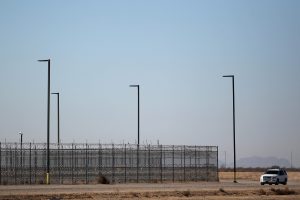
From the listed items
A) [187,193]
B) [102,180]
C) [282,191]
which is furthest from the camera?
[102,180]

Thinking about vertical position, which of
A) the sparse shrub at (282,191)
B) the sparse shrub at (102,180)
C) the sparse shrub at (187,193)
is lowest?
the sparse shrub at (102,180)

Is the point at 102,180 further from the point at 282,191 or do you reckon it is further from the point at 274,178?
the point at 282,191

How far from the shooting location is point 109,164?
64.8 m

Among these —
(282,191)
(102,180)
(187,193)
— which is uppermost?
(187,193)

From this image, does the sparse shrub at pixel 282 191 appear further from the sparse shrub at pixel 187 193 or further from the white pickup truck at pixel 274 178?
the white pickup truck at pixel 274 178

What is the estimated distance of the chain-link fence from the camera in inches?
2393

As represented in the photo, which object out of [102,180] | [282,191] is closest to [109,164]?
[102,180]

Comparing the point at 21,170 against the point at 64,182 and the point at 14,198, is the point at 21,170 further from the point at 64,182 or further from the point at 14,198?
the point at 14,198

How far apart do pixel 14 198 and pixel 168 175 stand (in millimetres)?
31408

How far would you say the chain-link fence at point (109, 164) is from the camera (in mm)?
60781

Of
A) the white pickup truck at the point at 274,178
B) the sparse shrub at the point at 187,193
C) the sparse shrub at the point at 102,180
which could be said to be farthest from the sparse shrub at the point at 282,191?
the sparse shrub at the point at 102,180

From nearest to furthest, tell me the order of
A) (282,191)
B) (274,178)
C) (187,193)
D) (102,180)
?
(187,193), (282,191), (102,180), (274,178)

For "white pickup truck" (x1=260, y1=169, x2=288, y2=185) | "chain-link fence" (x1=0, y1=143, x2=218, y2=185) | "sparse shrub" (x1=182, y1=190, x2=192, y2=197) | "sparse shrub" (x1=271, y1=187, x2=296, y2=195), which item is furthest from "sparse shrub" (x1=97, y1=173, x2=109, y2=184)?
"sparse shrub" (x1=182, y1=190, x2=192, y2=197)

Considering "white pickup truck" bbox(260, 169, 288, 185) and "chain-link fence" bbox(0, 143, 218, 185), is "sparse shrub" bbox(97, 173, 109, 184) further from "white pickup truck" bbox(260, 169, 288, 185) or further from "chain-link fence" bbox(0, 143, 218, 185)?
"white pickup truck" bbox(260, 169, 288, 185)
